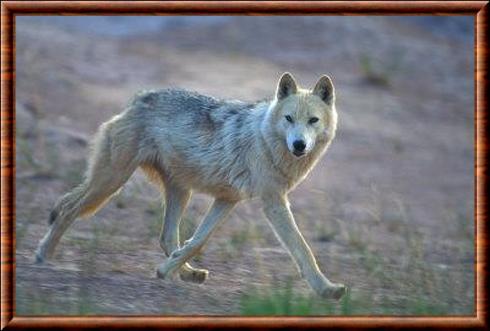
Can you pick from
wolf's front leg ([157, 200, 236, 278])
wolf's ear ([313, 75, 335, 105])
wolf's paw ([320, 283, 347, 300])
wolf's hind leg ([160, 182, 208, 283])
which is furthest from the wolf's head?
wolf's hind leg ([160, 182, 208, 283])

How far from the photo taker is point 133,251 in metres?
8.22

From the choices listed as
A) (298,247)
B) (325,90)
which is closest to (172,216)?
(298,247)

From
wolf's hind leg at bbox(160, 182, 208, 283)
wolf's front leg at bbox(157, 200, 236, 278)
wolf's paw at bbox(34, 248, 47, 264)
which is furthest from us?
wolf's hind leg at bbox(160, 182, 208, 283)

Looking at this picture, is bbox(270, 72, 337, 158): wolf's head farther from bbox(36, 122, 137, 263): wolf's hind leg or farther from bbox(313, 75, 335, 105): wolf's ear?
bbox(36, 122, 137, 263): wolf's hind leg

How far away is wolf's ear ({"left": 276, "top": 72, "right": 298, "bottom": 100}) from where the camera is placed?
7.21 metres

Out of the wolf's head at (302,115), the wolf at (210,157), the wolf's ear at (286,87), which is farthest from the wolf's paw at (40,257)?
the wolf's ear at (286,87)

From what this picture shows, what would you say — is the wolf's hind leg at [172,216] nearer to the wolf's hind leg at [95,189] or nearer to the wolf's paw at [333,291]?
the wolf's hind leg at [95,189]

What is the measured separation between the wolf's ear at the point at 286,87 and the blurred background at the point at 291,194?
153 centimetres

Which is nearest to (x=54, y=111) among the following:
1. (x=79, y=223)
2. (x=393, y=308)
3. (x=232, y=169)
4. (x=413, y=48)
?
(x=79, y=223)

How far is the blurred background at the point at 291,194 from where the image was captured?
23.1ft

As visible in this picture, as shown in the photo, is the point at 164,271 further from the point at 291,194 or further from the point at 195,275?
the point at 291,194

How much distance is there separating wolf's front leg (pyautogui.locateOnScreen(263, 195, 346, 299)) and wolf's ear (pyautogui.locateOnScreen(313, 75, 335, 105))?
91 centimetres

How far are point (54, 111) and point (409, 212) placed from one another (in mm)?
5676

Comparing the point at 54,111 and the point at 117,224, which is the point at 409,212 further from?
the point at 54,111
